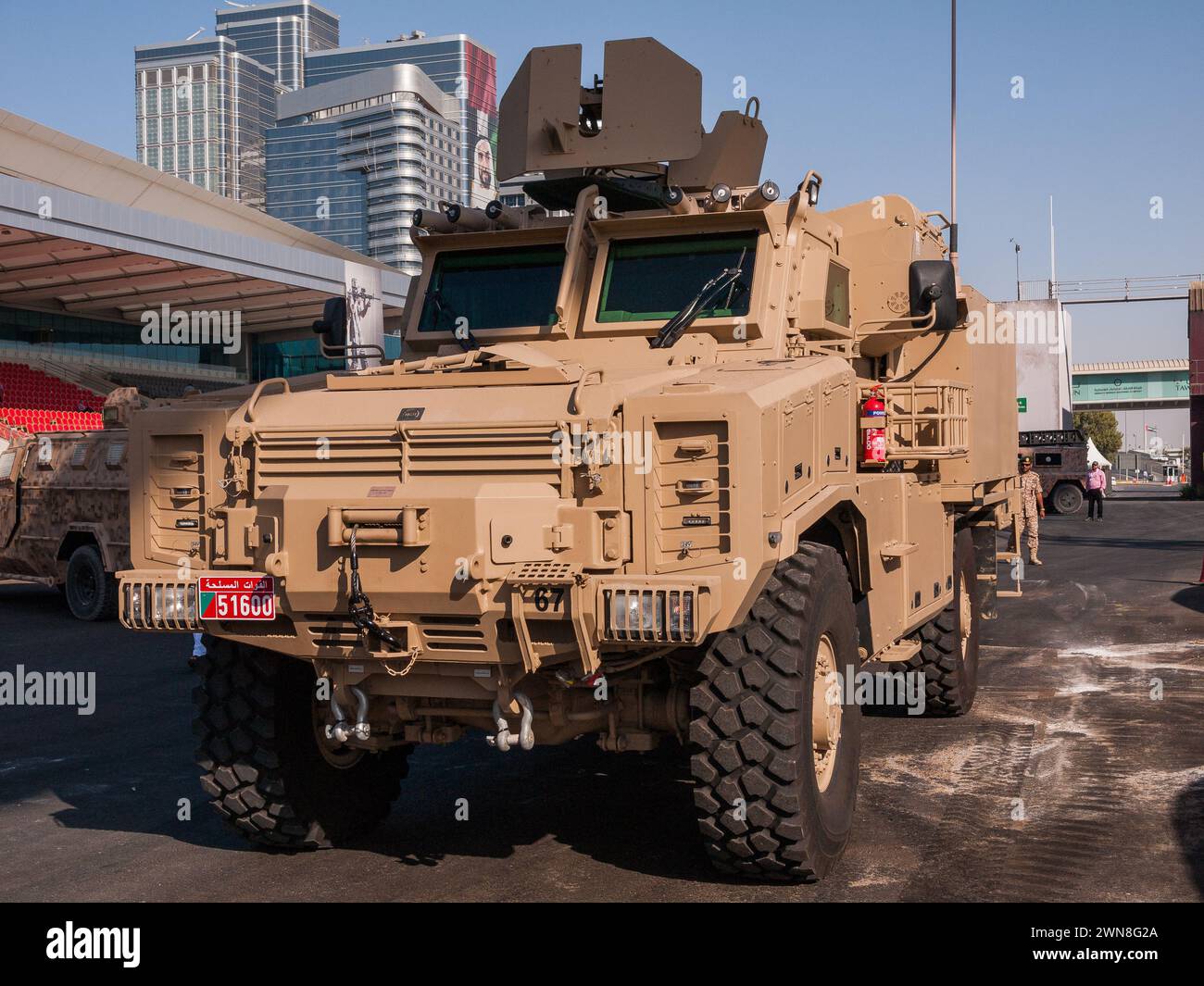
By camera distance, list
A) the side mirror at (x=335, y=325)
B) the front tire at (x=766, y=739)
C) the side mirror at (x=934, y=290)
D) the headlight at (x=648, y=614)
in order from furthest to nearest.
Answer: the side mirror at (x=335, y=325)
the side mirror at (x=934, y=290)
the front tire at (x=766, y=739)
the headlight at (x=648, y=614)

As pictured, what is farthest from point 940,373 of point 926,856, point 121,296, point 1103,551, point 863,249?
point 121,296

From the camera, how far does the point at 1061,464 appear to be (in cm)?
3612

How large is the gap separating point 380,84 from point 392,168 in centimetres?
897

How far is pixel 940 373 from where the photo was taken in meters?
9.14

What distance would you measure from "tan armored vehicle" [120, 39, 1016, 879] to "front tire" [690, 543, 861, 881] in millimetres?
13

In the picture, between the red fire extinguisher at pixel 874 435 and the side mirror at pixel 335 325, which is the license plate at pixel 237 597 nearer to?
the side mirror at pixel 335 325

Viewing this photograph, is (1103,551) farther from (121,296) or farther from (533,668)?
(121,296)

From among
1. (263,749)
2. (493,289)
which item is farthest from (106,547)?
(263,749)

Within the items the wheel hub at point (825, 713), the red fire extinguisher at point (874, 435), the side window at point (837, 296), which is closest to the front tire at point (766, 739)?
the wheel hub at point (825, 713)

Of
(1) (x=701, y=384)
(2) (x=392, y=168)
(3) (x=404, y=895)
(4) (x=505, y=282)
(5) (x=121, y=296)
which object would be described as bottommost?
(3) (x=404, y=895)

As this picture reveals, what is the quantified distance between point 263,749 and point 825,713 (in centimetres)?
247

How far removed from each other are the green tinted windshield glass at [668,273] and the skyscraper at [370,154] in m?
132

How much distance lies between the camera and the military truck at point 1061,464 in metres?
35.5

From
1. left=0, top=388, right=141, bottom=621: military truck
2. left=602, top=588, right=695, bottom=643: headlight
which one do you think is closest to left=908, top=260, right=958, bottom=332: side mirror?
left=602, top=588, right=695, bottom=643: headlight
